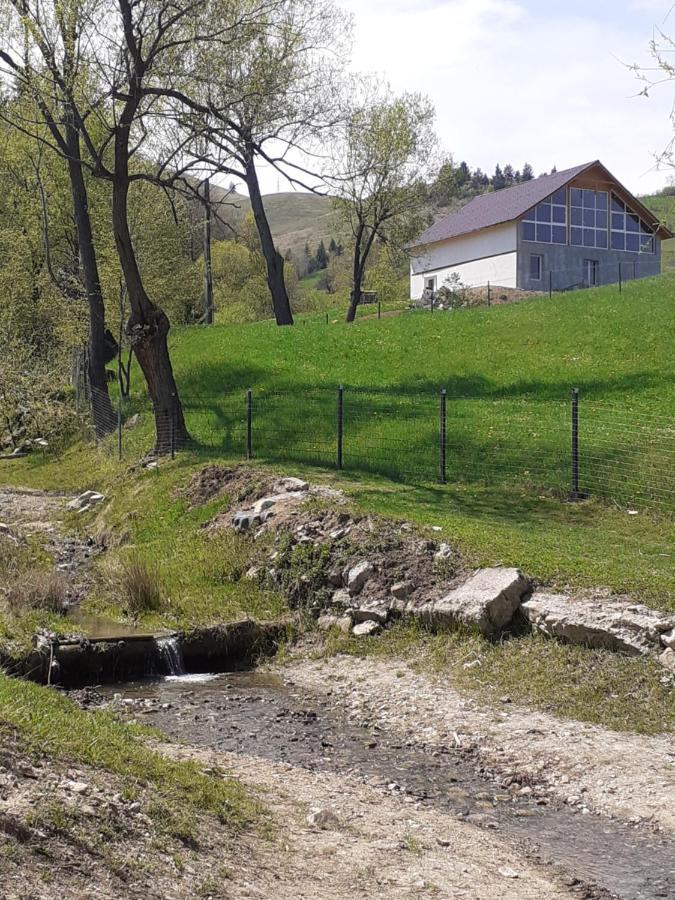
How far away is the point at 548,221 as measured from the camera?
58500mm

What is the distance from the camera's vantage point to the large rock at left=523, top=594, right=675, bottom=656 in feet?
31.2

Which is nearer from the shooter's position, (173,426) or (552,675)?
(552,675)

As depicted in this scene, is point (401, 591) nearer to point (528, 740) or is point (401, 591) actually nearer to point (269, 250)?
point (528, 740)

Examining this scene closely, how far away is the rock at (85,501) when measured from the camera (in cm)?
2053

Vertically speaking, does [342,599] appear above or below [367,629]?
above

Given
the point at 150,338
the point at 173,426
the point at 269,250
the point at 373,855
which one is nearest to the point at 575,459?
the point at 173,426

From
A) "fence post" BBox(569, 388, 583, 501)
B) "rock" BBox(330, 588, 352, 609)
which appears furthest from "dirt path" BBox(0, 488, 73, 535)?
"fence post" BBox(569, 388, 583, 501)

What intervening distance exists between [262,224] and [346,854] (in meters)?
35.0

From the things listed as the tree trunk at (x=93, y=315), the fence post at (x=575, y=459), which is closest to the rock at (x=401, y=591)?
the fence post at (x=575, y=459)

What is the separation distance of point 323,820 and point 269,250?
33943 millimetres

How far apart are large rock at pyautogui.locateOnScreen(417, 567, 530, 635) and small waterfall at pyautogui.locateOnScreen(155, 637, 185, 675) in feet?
9.30

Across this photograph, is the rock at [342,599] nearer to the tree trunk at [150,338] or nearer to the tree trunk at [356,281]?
the tree trunk at [150,338]

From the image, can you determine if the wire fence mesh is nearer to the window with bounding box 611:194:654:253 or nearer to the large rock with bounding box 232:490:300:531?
the large rock with bounding box 232:490:300:531

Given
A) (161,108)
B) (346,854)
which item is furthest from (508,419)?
(346,854)
